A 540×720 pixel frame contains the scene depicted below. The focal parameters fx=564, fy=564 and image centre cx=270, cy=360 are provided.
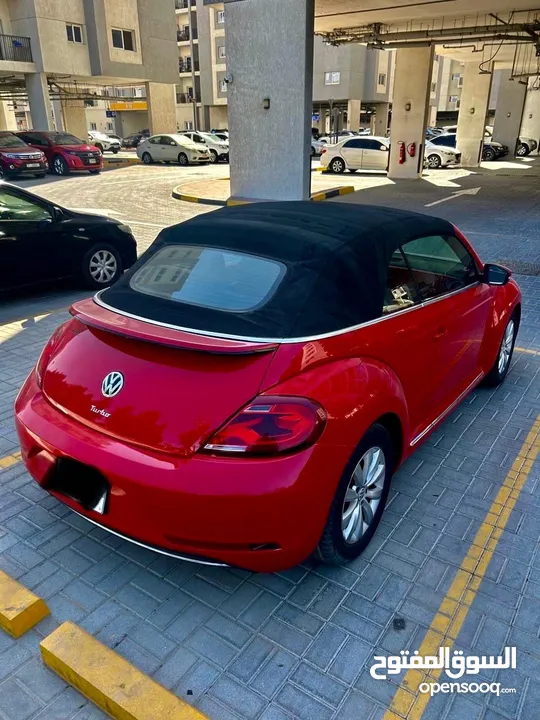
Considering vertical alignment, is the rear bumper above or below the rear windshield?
below

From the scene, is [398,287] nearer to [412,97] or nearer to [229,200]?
[229,200]

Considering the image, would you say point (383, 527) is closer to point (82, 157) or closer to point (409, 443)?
point (409, 443)

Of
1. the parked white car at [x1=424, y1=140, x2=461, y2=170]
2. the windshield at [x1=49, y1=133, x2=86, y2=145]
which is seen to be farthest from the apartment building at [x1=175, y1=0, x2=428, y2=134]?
the windshield at [x1=49, y1=133, x2=86, y2=145]

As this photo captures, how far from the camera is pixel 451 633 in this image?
2525 mm

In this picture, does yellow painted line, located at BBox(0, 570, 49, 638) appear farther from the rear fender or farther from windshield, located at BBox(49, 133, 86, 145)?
windshield, located at BBox(49, 133, 86, 145)

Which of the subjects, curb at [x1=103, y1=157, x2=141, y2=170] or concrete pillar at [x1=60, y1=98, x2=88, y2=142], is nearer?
curb at [x1=103, y1=157, x2=141, y2=170]

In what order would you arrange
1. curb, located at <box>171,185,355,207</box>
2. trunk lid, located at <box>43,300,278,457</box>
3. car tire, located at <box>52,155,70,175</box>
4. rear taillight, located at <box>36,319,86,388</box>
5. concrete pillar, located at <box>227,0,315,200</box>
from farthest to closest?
1. car tire, located at <box>52,155,70,175</box>
2. curb, located at <box>171,185,355,207</box>
3. concrete pillar, located at <box>227,0,315,200</box>
4. rear taillight, located at <box>36,319,86,388</box>
5. trunk lid, located at <box>43,300,278,457</box>

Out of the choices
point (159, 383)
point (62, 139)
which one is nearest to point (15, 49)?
point (62, 139)

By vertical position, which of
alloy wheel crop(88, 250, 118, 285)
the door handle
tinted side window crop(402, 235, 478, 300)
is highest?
tinted side window crop(402, 235, 478, 300)

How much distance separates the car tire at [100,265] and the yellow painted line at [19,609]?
537 cm

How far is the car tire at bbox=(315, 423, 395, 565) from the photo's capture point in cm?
259

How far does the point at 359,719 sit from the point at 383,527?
3.83 feet

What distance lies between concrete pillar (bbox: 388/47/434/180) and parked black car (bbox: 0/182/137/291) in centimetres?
1739

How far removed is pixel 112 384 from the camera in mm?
2566
